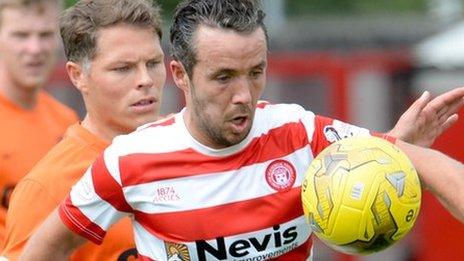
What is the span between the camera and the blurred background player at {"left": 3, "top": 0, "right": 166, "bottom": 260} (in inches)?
272

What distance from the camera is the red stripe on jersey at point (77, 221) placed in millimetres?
6387

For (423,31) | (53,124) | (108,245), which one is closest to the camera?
(108,245)

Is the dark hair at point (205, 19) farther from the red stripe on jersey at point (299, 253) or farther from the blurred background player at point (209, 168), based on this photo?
the red stripe on jersey at point (299, 253)

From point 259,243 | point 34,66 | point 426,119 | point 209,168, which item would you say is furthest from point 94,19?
point 34,66

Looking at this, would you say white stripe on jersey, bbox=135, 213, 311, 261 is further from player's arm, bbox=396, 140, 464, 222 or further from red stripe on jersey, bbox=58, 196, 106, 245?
player's arm, bbox=396, 140, 464, 222

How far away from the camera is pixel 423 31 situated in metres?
15.4

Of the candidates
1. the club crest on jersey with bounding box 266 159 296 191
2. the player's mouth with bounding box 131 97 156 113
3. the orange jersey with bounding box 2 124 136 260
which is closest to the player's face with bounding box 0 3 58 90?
the player's mouth with bounding box 131 97 156 113

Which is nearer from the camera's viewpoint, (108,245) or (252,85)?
(252,85)

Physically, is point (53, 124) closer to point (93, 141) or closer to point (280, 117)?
point (93, 141)

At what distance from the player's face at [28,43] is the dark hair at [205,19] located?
351 cm

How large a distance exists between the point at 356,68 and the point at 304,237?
733 cm

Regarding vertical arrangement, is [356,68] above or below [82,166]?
below

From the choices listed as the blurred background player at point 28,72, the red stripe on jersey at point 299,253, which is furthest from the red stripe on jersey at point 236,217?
the blurred background player at point 28,72

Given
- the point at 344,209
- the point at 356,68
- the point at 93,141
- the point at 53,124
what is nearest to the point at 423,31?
the point at 356,68
